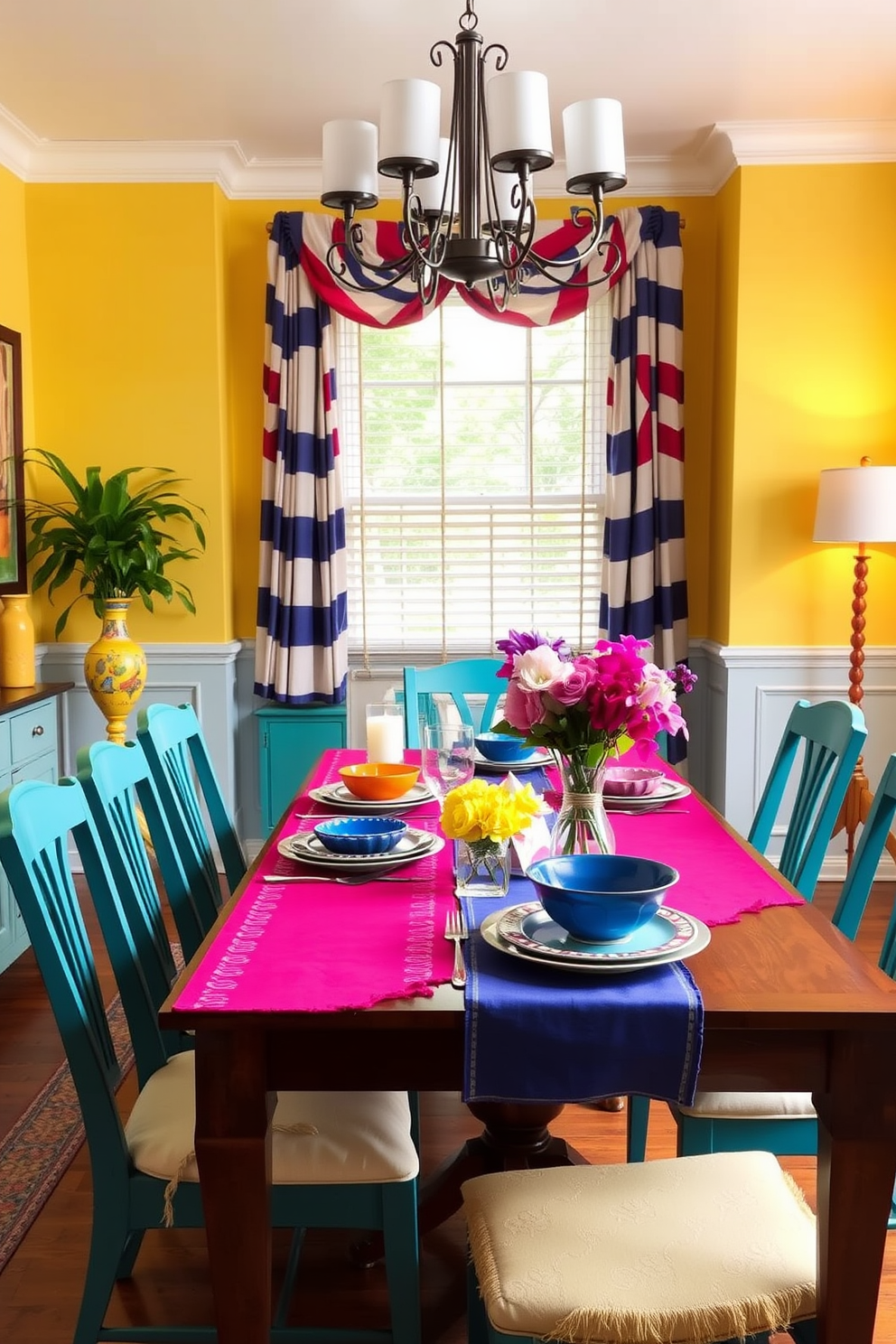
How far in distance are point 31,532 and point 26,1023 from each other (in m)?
2.01

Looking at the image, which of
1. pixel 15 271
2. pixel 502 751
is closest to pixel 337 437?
pixel 15 271

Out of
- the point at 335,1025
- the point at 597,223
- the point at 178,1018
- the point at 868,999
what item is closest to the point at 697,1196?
the point at 868,999

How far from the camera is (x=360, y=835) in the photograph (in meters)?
2.01

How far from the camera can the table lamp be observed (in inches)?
154

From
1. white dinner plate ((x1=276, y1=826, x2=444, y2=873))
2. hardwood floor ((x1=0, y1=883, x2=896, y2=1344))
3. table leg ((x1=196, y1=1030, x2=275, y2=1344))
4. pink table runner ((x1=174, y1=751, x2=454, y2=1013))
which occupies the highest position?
white dinner plate ((x1=276, y1=826, x2=444, y2=873))

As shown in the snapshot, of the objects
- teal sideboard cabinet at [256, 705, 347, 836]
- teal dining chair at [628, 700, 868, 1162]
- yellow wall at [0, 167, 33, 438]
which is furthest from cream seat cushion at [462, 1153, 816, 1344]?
yellow wall at [0, 167, 33, 438]

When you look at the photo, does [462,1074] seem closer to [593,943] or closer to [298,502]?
[593,943]

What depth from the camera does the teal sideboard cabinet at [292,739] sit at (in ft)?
14.9

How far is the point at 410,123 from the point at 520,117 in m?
0.22

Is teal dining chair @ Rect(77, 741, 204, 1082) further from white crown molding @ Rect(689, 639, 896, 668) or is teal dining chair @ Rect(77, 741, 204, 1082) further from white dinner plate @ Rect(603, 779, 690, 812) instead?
white crown molding @ Rect(689, 639, 896, 668)

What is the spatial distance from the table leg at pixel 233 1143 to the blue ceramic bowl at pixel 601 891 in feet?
1.34

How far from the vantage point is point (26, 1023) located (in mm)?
3191

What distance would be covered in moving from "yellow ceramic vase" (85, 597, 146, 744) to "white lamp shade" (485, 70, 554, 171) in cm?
259

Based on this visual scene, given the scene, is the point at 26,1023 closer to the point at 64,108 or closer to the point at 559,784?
the point at 559,784
